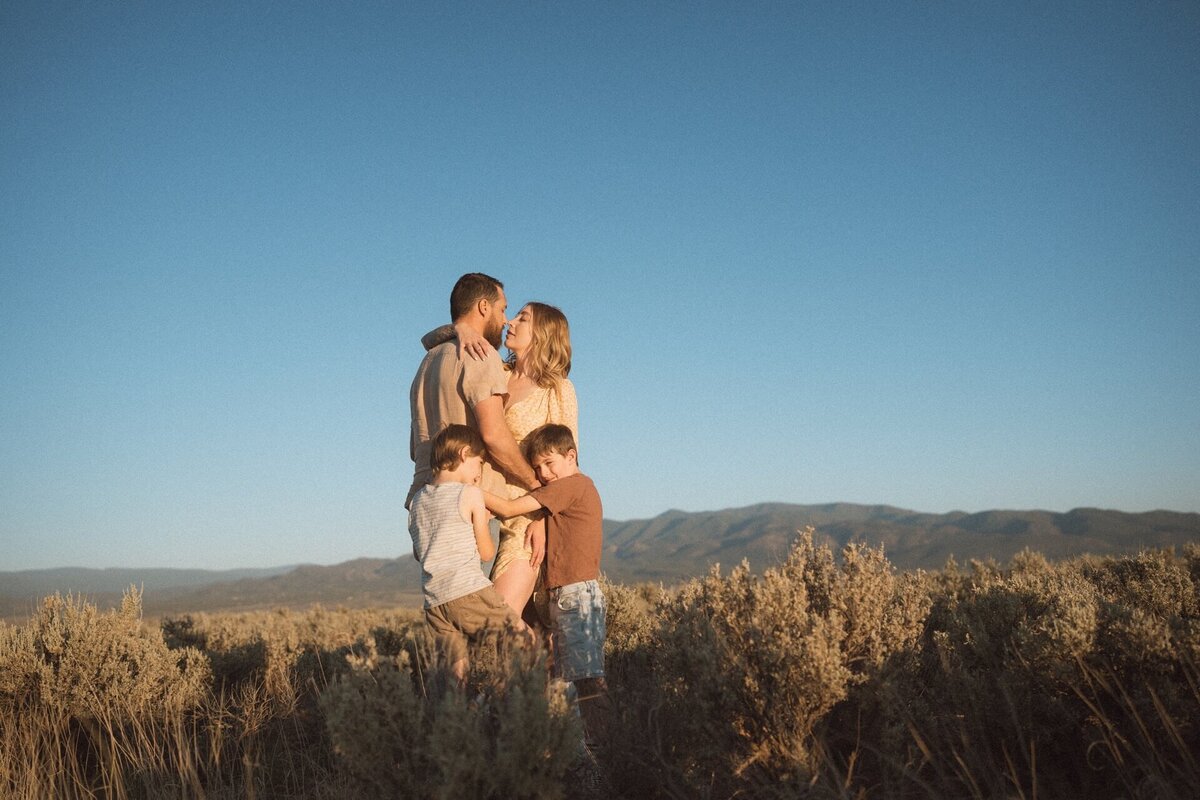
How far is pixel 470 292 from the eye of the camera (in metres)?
4.87

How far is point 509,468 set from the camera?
4.42 meters

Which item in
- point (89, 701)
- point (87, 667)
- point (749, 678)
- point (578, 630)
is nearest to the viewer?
point (749, 678)

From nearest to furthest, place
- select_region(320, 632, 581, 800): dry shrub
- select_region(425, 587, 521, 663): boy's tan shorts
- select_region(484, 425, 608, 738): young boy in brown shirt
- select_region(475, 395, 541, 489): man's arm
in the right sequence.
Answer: select_region(320, 632, 581, 800): dry shrub, select_region(425, 587, 521, 663): boy's tan shorts, select_region(484, 425, 608, 738): young boy in brown shirt, select_region(475, 395, 541, 489): man's arm

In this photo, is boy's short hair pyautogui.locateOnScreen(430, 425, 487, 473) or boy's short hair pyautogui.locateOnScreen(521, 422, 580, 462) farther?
boy's short hair pyautogui.locateOnScreen(521, 422, 580, 462)

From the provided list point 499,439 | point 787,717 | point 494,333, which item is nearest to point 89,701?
point 499,439

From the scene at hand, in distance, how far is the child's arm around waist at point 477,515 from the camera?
4059mm

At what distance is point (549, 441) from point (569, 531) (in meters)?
0.57

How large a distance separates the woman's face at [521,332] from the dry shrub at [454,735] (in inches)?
86.9

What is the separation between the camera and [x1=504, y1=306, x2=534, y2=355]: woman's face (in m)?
4.93

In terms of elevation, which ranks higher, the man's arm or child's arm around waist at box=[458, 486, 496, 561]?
the man's arm

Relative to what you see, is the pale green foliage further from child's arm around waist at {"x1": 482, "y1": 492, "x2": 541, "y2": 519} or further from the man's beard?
the man's beard

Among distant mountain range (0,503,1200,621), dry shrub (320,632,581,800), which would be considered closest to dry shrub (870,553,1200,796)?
dry shrub (320,632,581,800)

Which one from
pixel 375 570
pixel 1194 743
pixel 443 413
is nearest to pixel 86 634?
pixel 443 413

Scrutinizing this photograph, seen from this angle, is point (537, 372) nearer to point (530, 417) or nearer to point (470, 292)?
point (530, 417)
